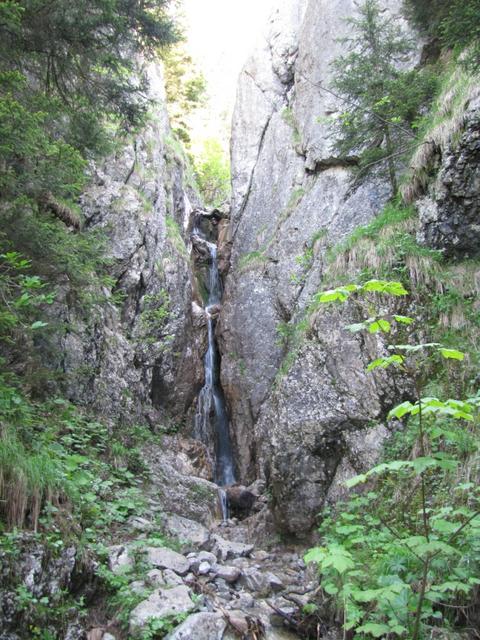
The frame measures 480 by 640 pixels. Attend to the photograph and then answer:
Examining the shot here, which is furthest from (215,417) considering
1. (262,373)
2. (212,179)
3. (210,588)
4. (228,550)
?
(212,179)

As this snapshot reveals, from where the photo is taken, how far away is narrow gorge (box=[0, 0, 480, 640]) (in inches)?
145

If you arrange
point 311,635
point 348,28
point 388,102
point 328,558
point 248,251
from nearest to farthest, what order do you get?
point 328,558 < point 311,635 < point 388,102 < point 348,28 < point 248,251

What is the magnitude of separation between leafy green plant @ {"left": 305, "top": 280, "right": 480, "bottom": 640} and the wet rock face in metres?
2.11

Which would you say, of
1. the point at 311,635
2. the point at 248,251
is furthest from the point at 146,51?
the point at 311,635

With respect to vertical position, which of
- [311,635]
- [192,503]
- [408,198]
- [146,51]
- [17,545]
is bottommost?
[311,635]

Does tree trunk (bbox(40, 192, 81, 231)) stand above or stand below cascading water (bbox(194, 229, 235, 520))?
above

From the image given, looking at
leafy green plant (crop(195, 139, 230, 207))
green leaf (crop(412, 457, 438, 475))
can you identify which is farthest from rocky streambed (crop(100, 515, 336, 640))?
leafy green plant (crop(195, 139, 230, 207))

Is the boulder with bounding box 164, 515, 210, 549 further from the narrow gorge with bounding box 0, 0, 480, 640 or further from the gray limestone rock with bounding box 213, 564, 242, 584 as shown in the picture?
the gray limestone rock with bounding box 213, 564, 242, 584

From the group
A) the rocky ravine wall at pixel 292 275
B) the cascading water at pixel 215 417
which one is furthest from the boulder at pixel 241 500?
the cascading water at pixel 215 417

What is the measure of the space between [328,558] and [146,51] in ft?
29.7

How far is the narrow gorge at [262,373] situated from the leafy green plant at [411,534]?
0.03 metres

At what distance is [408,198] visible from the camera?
348 inches

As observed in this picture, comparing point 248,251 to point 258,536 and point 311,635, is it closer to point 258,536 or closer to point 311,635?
point 258,536

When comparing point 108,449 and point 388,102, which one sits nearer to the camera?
point 108,449
